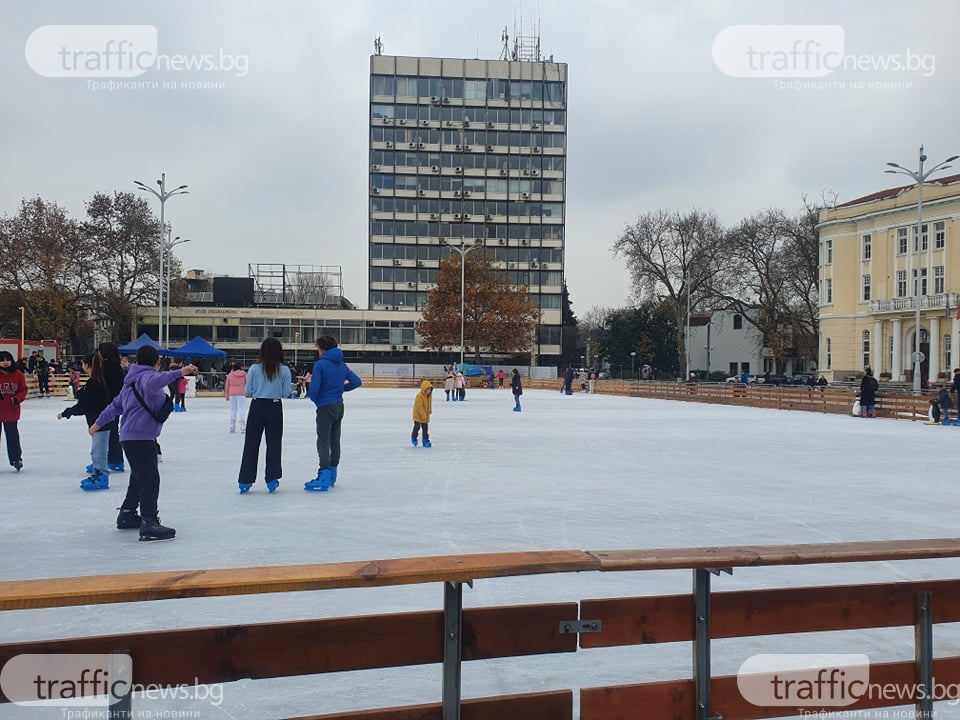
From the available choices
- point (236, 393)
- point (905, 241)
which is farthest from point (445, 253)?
point (236, 393)

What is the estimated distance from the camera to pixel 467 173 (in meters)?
82.2

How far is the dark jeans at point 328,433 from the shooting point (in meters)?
8.65

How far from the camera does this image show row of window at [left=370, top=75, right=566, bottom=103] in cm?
8150

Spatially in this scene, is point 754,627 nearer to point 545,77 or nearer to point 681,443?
point 681,443

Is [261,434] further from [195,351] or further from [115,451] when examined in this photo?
[195,351]

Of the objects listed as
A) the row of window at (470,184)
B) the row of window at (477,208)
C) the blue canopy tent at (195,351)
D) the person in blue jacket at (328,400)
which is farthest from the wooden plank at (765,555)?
the row of window at (470,184)

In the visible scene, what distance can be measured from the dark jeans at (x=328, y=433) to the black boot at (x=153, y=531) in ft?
8.53

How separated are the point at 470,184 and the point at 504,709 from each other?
82.3 metres

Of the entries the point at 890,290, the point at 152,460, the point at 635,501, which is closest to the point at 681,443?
the point at 635,501

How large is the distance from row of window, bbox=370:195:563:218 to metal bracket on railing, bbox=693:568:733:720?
81.2 m

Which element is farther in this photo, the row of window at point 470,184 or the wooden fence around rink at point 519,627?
the row of window at point 470,184

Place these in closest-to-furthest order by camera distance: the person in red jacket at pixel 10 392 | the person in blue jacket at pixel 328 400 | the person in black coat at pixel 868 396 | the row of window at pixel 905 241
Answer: the person in blue jacket at pixel 328 400
the person in red jacket at pixel 10 392
the person in black coat at pixel 868 396
the row of window at pixel 905 241

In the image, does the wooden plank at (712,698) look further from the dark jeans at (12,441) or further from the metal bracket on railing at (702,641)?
the dark jeans at (12,441)

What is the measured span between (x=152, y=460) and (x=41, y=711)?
3.45 metres
